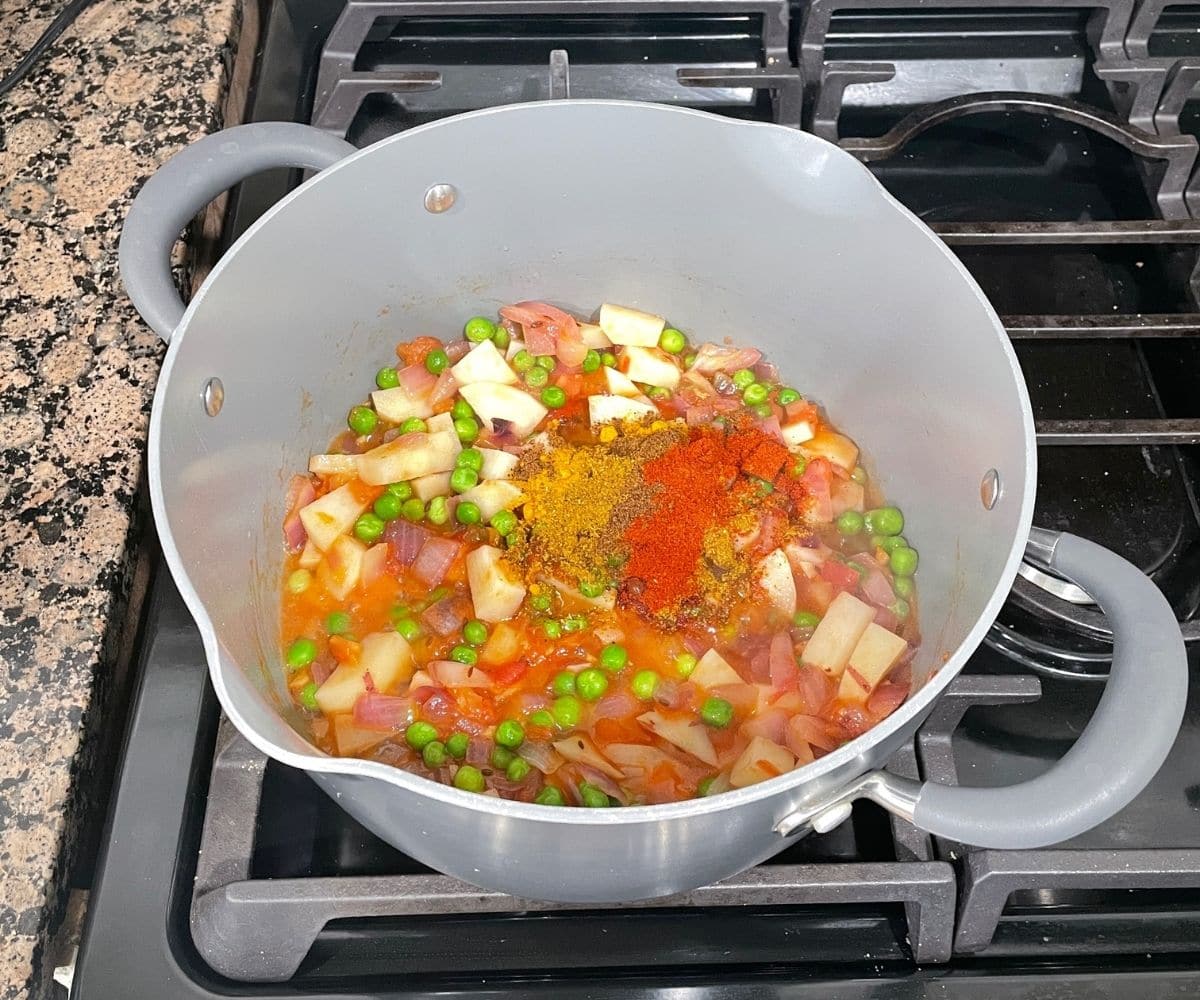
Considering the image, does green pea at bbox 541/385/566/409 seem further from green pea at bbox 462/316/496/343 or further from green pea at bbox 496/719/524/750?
green pea at bbox 496/719/524/750

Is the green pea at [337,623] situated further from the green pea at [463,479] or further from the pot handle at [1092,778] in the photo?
the pot handle at [1092,778]

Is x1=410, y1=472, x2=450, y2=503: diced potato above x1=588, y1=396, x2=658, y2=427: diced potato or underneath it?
underneath

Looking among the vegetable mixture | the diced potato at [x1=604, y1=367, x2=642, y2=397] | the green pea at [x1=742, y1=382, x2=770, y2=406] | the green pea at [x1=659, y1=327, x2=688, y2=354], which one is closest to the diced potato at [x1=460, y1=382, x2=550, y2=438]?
the vegetable mixture

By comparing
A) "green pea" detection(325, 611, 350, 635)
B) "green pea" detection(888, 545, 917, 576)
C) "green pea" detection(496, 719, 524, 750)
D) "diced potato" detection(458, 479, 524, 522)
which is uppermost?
"diced potato" detection(458, 479, 524, 522)

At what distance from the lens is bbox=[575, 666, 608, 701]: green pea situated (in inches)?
59.9

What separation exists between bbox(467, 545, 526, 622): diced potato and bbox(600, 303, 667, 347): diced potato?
0.45m

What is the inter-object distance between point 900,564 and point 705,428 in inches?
14.3

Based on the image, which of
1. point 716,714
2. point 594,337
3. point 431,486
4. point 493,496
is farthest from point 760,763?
point 594,337

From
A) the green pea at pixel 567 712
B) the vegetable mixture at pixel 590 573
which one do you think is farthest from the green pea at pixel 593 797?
the green pea at pixel 567 712

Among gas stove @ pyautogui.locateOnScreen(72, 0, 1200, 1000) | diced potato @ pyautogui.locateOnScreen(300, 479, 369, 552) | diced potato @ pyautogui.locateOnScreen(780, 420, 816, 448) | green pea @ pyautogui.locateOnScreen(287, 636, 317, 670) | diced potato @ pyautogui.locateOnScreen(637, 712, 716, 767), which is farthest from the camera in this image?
diced potato @ pyautogui.locateOnScreen(780, 420, 816, 448)

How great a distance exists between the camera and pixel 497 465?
68.5 inches

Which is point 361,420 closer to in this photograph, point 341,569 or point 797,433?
point 341,569

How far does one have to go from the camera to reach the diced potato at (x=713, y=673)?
1.54 m

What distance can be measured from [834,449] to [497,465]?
53cm
